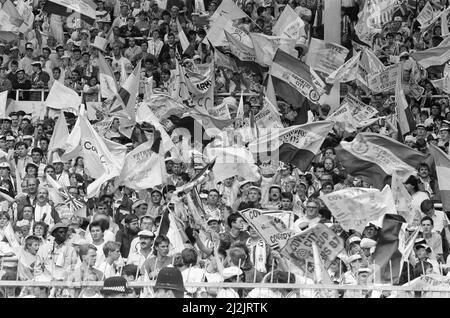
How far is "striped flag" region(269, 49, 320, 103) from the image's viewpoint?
96.5ft

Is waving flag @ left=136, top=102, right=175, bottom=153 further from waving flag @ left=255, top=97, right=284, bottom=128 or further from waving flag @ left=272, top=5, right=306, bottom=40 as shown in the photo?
waving flag @ left=272, top=5, right=306, bottom=40

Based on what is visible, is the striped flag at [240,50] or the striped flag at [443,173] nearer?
the striped flag at [443,173]

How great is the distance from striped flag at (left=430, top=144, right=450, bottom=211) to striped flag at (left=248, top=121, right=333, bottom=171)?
6.42 ft

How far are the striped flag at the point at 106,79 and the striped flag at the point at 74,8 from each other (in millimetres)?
1538

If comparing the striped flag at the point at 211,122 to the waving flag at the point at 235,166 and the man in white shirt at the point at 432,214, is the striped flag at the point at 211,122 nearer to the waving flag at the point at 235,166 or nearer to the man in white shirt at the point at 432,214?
the waving flag at the point at 235,166

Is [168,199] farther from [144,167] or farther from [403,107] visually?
[403,107]

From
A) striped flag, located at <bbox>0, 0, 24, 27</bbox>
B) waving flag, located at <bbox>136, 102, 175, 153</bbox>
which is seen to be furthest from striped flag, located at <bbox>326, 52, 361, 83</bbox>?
striped flag, located at <bbox>0, 0, 24, 27</bbox>

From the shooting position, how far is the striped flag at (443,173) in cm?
2458

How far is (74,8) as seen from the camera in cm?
3197

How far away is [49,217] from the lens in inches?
979

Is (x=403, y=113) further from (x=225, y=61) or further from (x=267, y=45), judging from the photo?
(x=225, y=61)

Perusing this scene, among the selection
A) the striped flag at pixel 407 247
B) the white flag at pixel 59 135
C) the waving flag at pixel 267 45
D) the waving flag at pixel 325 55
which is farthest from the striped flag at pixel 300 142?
the waving flag at pixel 267 45

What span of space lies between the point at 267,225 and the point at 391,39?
9.74 meters

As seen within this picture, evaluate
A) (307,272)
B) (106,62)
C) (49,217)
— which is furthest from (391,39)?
(307,272)
